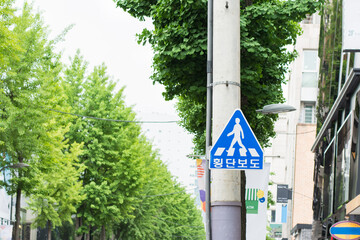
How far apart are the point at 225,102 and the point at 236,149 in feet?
1.57

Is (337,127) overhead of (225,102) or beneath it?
overhead

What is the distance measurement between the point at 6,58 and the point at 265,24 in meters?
11.1

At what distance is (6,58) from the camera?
71.5 feet

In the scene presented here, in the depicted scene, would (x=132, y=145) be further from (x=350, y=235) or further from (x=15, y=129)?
(x=350, y=235)

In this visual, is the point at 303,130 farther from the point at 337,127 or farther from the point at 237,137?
the point at 237,137

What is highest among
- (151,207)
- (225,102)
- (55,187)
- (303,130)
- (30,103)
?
(303,130)

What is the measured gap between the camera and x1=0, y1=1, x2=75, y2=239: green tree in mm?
23688

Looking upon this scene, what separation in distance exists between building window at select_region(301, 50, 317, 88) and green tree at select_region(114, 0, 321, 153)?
41225mm

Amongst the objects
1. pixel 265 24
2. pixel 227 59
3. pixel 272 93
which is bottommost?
pixel 227 59

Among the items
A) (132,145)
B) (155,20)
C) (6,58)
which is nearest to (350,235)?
(155,20)

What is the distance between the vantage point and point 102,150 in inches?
1421

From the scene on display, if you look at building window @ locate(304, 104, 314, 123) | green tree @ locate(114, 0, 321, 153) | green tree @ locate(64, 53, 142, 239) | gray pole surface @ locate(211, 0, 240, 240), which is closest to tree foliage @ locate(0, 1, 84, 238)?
green tree @ locate(64, 53, 142, 239)

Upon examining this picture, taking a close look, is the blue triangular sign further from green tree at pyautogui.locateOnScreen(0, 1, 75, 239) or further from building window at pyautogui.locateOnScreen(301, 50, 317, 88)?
building window at pyautogui.locateOnScreen(301, 50, 317, 88)

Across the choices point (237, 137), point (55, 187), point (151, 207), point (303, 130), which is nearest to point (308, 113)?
point (303, 130)
